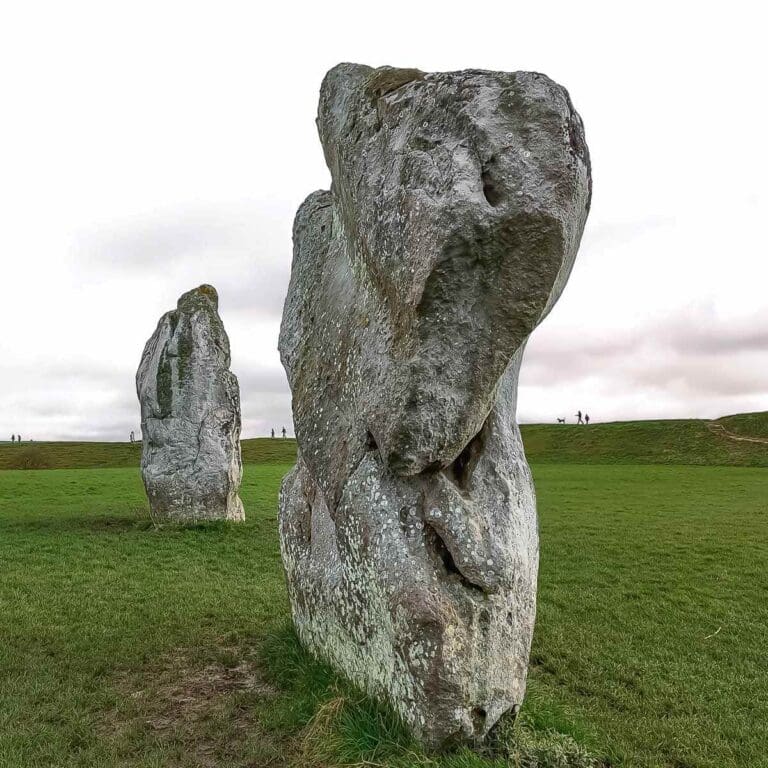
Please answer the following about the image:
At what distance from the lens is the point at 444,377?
5.00m

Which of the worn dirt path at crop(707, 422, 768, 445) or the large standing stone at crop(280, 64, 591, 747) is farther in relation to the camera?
the worn dirt path at crop(707, 422, 768, 445)

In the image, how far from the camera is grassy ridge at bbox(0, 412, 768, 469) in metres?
46.9

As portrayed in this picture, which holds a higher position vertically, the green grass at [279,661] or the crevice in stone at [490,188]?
the crevice in stone at [490,188]

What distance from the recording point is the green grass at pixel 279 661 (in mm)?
5371

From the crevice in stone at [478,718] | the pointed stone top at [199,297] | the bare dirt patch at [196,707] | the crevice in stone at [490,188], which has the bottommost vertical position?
the bare dirt patch at [196,707]

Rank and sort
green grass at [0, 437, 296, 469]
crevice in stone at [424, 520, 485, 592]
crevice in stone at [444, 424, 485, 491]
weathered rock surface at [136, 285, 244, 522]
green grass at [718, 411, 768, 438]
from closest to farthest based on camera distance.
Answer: crevice in stone at [424, 520, 485, 592] → crevice in stone at [444, 424, 485, 491] → weathered rock surface at [136, 285, 244, 522] → green grass at [0, 437, 296, 469] → green grass at [718, 411, 768, 438]

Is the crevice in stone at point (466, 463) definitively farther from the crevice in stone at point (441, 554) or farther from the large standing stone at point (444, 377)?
the crevice in stone at point (441, 554)

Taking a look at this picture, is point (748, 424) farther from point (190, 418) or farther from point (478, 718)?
point (478, 718)

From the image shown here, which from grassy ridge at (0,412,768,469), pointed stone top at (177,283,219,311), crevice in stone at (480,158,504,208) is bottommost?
grassy ridge at (0,412,768,469)

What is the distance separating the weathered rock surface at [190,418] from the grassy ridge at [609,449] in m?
36.0

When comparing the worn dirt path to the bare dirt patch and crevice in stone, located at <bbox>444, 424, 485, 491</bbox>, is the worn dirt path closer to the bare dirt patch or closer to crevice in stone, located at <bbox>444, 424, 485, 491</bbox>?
crevice in stone, located at <bbox>444, 424, 485, 491</bbox>

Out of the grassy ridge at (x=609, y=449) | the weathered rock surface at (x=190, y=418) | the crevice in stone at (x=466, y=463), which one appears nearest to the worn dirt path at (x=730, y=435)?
the grassy ridge at (x=609, y=449)

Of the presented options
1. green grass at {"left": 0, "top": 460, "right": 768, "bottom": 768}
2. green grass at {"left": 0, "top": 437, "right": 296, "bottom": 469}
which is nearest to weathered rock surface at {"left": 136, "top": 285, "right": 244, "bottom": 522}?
green grass at {"left": 0, "top": 460, "right": 768, "bottom": 768}

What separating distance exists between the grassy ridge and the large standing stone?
141 ft
